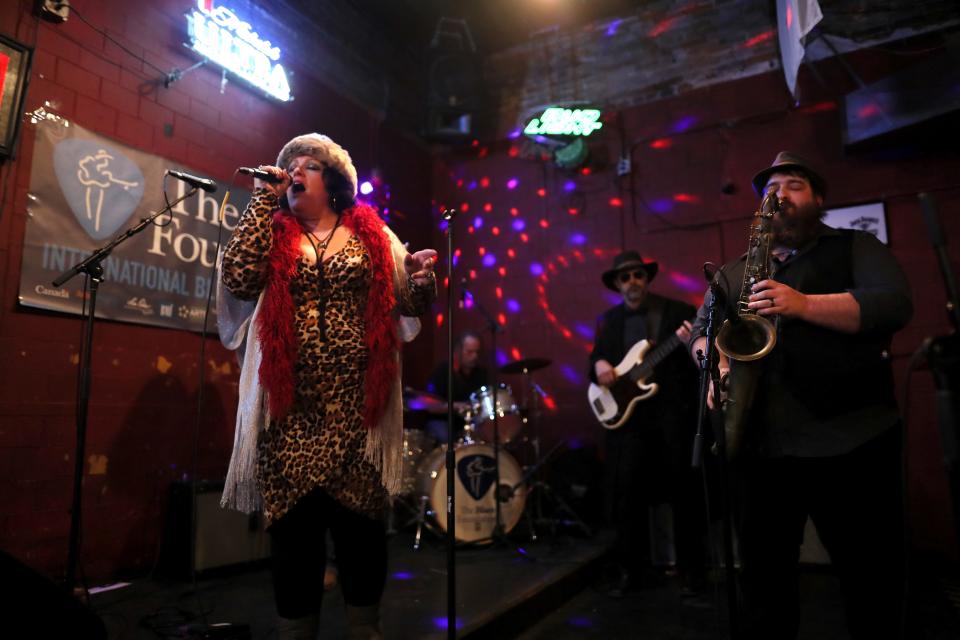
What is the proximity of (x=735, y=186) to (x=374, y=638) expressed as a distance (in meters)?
4.79

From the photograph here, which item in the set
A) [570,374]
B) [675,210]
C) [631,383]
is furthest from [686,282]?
[631,383]

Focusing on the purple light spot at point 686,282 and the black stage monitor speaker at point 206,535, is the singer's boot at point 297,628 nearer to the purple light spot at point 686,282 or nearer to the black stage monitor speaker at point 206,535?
the black stage monitor speaker at point 206,535

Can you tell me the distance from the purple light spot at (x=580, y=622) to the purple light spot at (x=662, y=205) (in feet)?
12.1

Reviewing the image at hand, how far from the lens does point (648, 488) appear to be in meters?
3.73

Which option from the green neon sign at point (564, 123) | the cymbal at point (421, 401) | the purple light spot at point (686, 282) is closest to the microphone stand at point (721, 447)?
the cymbal at point (421, 401)

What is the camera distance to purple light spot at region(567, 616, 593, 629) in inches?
120

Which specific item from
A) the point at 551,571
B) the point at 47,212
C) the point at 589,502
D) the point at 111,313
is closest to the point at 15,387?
the point at 111,313

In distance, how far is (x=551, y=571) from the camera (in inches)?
137

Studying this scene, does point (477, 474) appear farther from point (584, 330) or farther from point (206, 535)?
point (584, 330)

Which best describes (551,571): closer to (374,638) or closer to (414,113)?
(374,638)

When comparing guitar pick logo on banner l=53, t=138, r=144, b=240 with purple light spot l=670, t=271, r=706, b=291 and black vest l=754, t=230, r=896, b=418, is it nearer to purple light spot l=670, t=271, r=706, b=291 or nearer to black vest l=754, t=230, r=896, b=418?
black vest l=754, t=230, r=896, b=418

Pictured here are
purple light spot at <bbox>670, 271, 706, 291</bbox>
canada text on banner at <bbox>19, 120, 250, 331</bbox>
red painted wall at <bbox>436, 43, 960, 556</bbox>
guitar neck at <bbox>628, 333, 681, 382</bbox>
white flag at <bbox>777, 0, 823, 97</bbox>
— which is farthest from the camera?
purple light spot at <bbox>670, 271, 706, 291</bbox>

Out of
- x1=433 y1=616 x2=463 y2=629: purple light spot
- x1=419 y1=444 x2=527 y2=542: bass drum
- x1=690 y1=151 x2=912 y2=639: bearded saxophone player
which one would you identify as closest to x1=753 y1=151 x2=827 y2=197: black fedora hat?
x1=690 y1=151 x2=912 y2=639: bearded saxophone player

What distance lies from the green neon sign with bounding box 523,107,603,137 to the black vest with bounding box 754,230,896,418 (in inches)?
156
